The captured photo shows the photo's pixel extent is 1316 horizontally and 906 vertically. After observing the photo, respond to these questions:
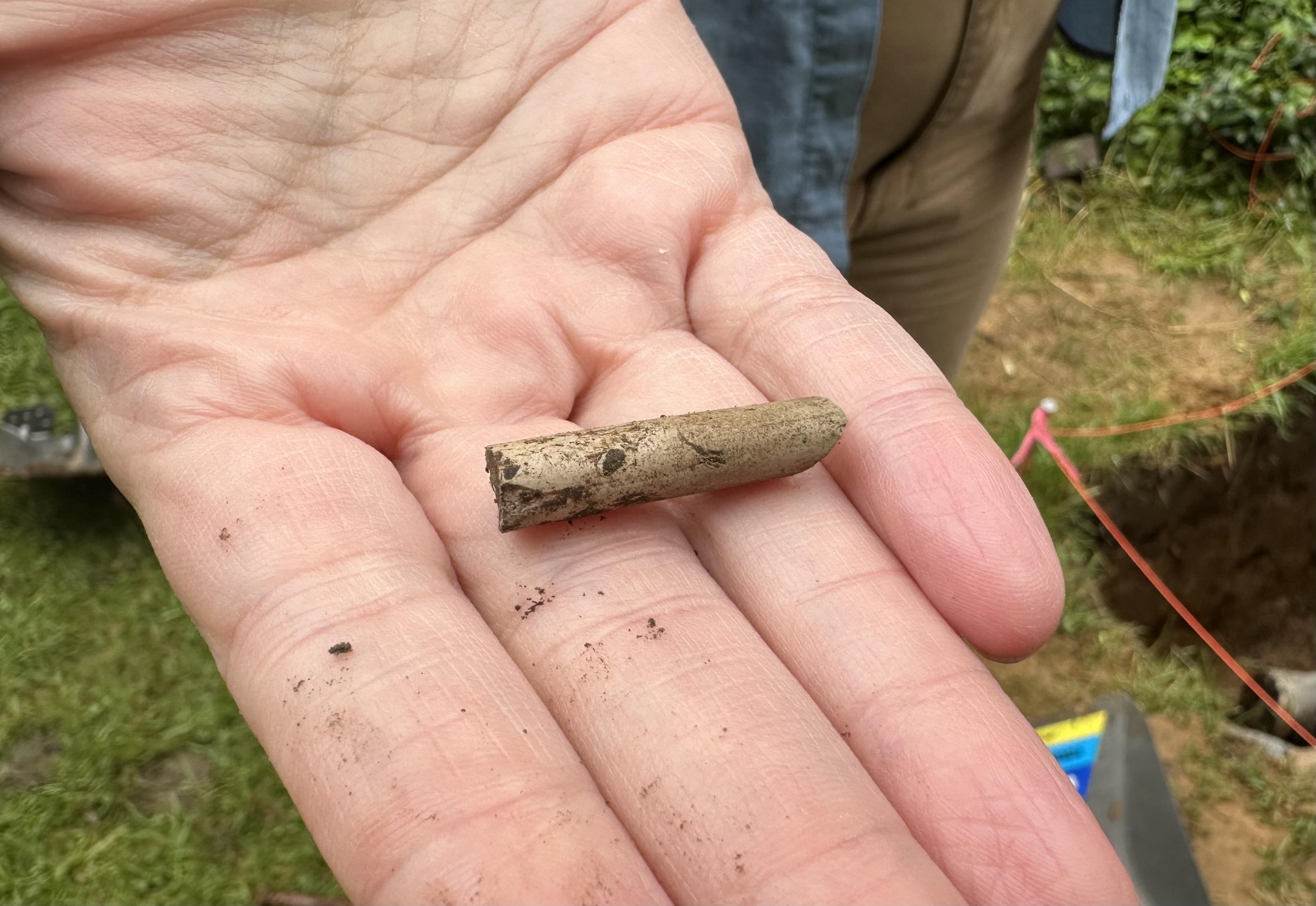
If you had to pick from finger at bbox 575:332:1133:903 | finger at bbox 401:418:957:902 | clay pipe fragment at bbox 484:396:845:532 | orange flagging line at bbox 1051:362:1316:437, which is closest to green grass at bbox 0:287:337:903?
finger at bbox 401:418:957:902

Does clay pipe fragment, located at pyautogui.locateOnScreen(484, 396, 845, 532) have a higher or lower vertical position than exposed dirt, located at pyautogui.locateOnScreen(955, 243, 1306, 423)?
higher

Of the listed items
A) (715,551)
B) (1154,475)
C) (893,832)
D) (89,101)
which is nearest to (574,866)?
(893,832)

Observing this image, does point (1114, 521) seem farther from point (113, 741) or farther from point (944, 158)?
point (113, 741)

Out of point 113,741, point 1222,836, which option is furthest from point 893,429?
point 113,741

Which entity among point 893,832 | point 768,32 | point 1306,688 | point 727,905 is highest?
point 768,32

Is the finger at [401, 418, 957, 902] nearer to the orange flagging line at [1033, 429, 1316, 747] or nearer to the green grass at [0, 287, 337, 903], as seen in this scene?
the green grass at [0, 287, 337, 903]

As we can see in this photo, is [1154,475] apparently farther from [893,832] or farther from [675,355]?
[893,832]
